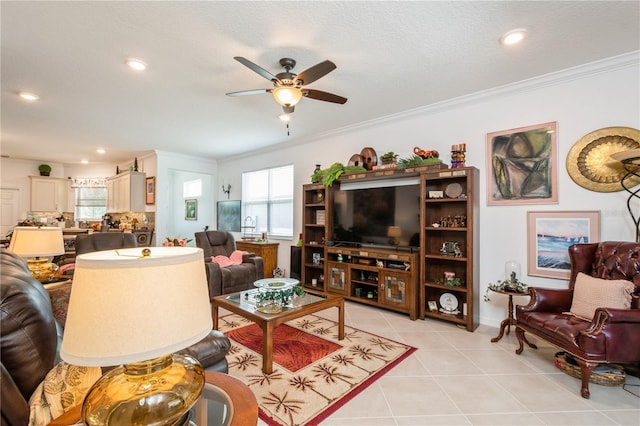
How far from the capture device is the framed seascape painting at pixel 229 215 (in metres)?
6.64

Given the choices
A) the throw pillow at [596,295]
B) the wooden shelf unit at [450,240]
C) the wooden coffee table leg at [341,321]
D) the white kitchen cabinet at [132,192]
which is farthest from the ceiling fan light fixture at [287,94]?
the white kitchen cabinet at [132,192]

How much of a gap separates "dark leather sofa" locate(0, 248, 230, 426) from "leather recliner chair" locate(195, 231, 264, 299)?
2570 mm

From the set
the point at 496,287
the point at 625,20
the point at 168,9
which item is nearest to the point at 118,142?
the point at 168,9

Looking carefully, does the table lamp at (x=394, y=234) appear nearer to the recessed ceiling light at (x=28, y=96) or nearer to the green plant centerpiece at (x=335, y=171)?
the green plant centerpiece at (x=335, y=171)

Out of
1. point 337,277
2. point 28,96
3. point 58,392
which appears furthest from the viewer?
point 337,277

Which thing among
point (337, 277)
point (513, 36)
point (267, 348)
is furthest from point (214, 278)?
point (513, 36)

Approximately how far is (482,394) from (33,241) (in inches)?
142

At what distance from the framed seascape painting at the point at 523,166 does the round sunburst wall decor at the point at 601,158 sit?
0.56 feet

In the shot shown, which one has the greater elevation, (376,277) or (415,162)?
(415,162)

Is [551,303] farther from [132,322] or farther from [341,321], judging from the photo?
[132,322]

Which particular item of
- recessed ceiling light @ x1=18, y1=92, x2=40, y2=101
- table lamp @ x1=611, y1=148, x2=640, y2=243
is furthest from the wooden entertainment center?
recessed ceiling light @ x1=18, y1=92, x2=40, y2=101

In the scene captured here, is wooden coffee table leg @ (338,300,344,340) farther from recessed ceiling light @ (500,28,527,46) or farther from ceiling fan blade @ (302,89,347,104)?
recessed ceiling light @ (500,28,527,46)

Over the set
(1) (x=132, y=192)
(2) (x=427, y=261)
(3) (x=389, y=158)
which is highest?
(3) (x=389, y=158)

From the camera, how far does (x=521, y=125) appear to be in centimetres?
316
